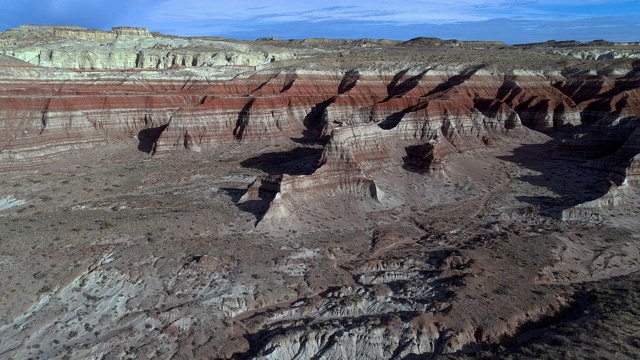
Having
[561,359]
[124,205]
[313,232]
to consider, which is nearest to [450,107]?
[313,232]

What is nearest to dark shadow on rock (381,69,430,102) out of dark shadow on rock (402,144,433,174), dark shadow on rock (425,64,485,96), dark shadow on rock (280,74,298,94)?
dark shadow on rock (425,64,485,96)

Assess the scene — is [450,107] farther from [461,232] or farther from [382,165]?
[461,232]

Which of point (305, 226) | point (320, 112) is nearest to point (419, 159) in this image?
point (305, 226)

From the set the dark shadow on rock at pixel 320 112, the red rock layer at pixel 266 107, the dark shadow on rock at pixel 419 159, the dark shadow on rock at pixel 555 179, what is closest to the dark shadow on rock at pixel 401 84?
the red rock layer at pixel 266 107

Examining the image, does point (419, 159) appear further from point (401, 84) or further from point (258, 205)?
point (401, 84)

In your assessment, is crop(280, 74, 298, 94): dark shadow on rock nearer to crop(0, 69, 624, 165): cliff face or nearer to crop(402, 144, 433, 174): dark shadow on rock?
crop(0, 69, 624, 165): cliff face

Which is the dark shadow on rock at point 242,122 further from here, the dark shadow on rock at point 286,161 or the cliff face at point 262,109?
the dark shadow on rock at point 286,161
